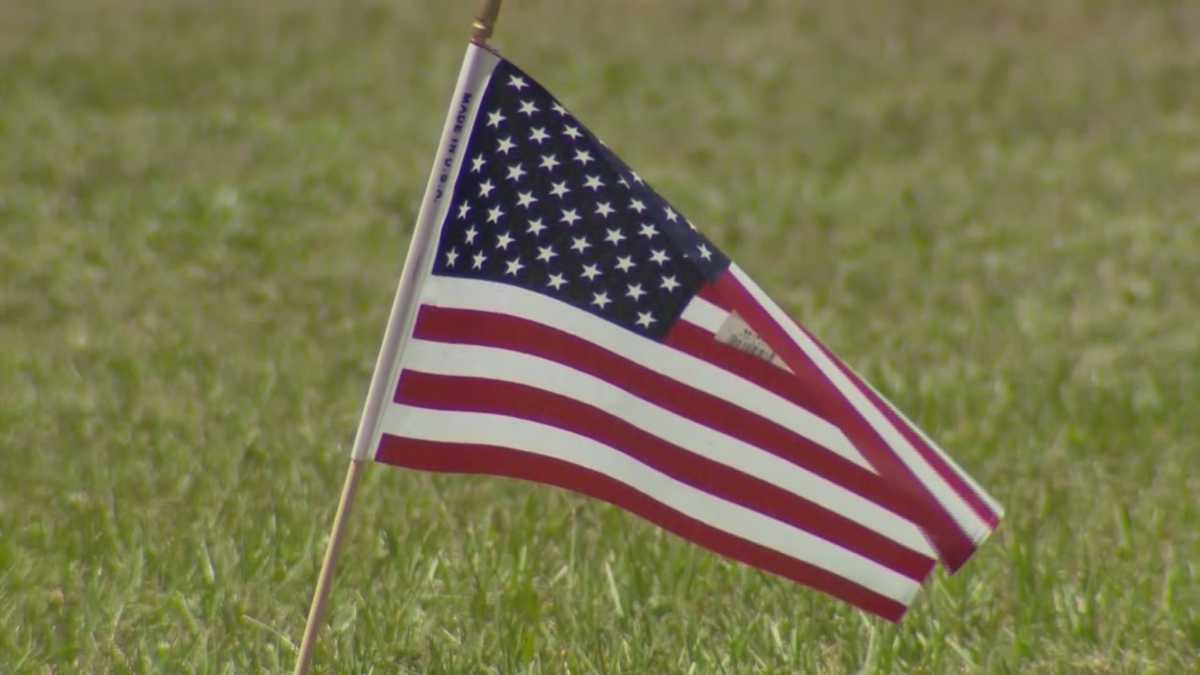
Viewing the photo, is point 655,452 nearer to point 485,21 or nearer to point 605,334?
point 605,334

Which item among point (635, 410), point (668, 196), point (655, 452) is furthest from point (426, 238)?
point (668, 196)

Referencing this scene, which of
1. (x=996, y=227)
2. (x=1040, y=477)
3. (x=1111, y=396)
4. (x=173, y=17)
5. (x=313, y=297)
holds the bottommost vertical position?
(x=1040, y=477)

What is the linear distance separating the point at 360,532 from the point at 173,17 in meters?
10.9

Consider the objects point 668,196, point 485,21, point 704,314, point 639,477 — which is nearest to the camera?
point 485,21

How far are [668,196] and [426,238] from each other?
7.14 m

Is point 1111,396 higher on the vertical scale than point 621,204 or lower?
higher

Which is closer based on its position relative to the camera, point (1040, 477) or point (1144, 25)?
point (1040, 477)

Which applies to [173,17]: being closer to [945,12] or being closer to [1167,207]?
[945,12]

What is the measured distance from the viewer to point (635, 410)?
3.74 meters

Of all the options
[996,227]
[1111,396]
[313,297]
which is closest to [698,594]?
[1111,396]

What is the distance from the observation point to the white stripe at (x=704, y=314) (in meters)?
3.65

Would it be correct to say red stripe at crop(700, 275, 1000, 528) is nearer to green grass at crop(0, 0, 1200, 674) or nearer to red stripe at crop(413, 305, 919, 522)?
red stripe at crop(413, 305, 919, 522)

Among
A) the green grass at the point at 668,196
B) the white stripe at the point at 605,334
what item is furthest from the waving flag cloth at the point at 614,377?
the green grass at the point at 668,196

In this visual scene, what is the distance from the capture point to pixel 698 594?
4.75 meters
